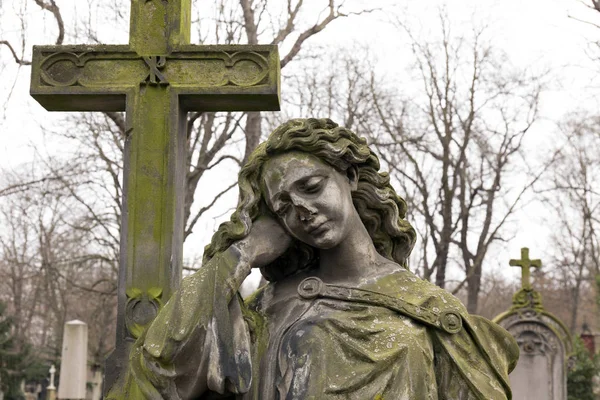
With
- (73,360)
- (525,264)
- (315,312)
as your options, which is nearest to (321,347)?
(315,312)

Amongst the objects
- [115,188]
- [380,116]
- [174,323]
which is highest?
[380,116]

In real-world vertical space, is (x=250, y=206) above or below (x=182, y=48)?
below

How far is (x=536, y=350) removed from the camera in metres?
15.9

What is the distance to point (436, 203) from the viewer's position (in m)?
23.8

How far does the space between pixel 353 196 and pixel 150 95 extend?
6.15 feet

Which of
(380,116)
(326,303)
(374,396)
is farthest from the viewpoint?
(380,116)

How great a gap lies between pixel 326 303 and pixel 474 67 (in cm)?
2088

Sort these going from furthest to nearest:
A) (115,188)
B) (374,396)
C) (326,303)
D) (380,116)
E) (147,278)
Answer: (380,116) → (115,188) → (147,278) → (326,303) → (374,396)

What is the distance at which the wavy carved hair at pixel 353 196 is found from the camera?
339cm

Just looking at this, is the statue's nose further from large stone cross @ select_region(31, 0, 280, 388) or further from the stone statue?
large stone cross @ select_region(31, 0, 280, 388)

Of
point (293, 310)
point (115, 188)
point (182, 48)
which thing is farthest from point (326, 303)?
point (115, 188)

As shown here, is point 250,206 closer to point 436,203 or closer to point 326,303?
point 326,303

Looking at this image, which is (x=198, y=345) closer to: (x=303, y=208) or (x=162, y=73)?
(x=303, y=208)

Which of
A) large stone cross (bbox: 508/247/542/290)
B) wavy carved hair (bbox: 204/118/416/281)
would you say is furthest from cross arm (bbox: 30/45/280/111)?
large stone cross (bbox: 508/247/542/290)
